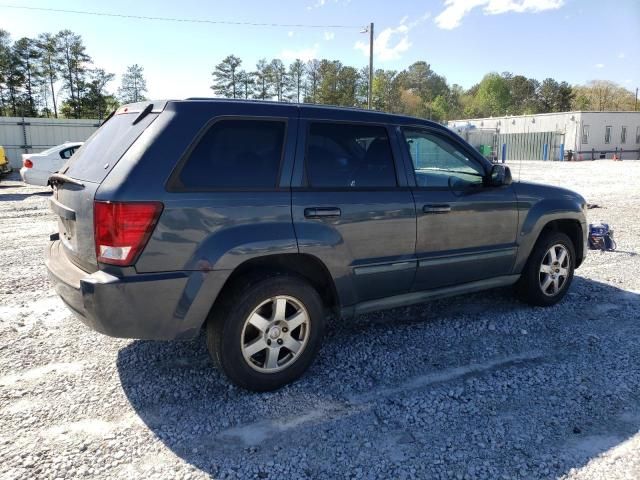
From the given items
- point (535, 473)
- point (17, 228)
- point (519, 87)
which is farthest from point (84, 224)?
point (519, 87)

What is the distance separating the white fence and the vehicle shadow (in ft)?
78.6

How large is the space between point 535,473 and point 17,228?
32.3ft

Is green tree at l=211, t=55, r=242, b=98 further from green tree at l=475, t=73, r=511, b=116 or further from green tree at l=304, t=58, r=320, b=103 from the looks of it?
green tree at l=475, t=73, r=511, b=116

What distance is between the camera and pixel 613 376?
3586mm

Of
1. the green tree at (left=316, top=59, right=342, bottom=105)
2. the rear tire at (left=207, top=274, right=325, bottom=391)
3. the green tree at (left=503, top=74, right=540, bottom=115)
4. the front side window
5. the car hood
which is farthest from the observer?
the green tree at (left=503, top=74, right=540, bottom=115)

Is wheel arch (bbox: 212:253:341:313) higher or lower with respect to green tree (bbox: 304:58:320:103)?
lower

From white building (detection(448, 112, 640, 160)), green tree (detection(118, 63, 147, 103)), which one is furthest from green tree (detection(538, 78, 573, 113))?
green tree (detection(118, 63, 147, 103))

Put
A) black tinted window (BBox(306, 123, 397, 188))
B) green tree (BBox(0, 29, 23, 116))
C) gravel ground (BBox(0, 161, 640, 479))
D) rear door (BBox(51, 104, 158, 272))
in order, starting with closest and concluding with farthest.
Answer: gravel ground (BBox(0, 161, 640, 479)), rear door (BBox(51, 104, 158, 272)), black tinted window (BBox(306, 123, 397, 188)), green tree (BBox(0, 29, 23, 116))

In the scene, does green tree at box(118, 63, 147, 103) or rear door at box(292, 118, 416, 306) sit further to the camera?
green tree at box(118, 63, 147, 103)

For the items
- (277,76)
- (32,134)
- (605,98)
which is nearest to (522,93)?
(605,98)

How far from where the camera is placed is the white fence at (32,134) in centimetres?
2397

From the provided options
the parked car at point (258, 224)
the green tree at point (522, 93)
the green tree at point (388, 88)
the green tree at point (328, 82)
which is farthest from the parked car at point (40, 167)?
the green tree at point (522, 93)

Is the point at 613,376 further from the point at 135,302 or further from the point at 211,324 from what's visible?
the point at 135,302

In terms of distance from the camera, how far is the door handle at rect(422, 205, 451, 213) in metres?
3.90
